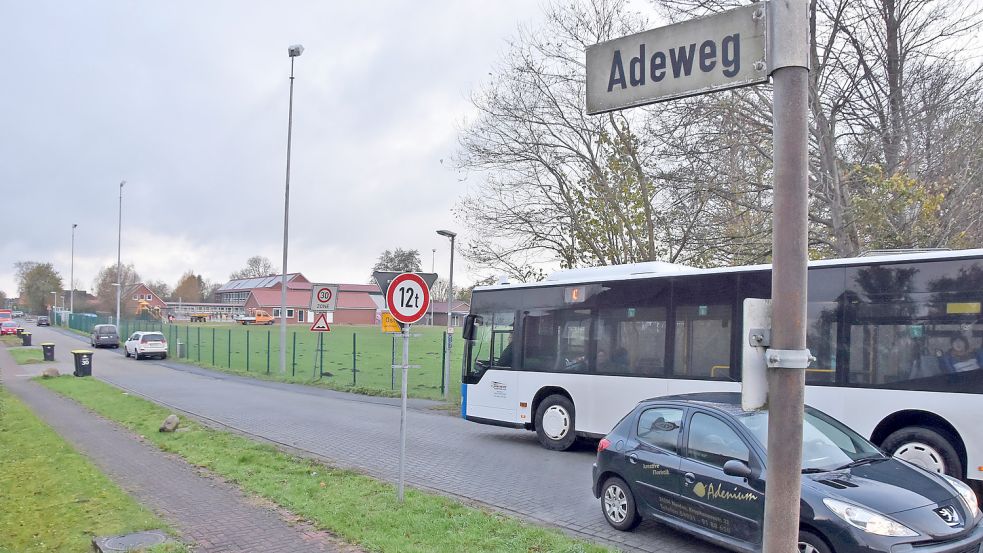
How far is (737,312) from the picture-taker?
10500 mm

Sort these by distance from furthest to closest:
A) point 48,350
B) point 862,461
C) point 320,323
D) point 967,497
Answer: point 48,350 → point 320,323 → point 862,461 → point 967,497

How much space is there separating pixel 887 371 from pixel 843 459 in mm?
3196

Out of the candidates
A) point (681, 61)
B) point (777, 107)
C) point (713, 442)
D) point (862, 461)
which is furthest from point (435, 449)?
point (777, 107)

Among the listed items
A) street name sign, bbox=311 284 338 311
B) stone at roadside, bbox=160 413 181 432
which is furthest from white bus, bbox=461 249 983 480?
street name sign, bbox=311 284 338 311

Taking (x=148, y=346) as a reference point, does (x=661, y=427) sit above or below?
above

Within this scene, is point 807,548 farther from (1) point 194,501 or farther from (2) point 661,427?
(1) point 194,501

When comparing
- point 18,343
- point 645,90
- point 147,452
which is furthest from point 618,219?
point 18,343

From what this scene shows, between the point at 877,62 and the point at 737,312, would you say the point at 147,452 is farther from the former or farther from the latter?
the point at 877,62

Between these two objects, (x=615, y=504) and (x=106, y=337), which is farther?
(x=106, y=337)

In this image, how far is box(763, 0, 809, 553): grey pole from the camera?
9.62ft

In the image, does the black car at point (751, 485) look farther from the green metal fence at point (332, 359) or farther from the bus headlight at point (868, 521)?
the green metal fence at point (332, 359)

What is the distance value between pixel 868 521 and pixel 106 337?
5465 centimetres

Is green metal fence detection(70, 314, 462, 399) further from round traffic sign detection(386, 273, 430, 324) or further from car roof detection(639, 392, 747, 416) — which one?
car roof detection(639, 392, 747, 416)

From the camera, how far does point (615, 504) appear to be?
24.7 feet
